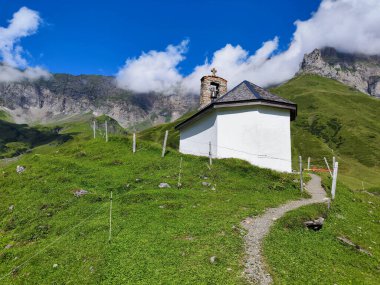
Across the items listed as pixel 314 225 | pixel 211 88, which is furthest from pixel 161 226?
pixel 211 88

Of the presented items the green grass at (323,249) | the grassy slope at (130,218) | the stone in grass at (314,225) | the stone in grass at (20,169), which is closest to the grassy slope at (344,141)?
the grassy slope at (130,218)

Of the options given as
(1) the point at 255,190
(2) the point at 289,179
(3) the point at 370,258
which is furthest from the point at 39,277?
(2) the point at 289,179

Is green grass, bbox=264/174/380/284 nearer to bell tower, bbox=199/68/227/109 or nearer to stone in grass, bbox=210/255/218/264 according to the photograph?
stone in grass, bbox=210/255/218/264

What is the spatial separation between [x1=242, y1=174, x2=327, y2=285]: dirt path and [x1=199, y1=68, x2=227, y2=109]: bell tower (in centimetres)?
Answer: 2046

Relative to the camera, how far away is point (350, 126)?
182 metres

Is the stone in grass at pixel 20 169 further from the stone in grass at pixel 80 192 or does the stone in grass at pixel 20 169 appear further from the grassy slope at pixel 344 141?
the grassy slope at pixel 344 141

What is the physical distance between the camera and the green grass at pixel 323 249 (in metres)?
11.5

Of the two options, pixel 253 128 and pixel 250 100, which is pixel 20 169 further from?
pixel 250 100

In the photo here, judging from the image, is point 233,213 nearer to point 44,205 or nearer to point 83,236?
point 83,236

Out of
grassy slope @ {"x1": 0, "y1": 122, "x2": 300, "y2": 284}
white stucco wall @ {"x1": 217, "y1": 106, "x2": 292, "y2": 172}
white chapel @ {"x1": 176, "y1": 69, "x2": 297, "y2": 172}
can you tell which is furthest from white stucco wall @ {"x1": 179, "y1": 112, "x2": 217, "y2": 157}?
grassy slope @ {"x1": 0, "y1": 122, "x2": 300, "y2": 284}

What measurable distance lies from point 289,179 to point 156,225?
49.7 ft

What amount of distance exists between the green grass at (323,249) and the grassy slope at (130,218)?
1656 mm

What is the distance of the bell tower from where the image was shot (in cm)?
4278

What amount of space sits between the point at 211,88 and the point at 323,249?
1249 inches
